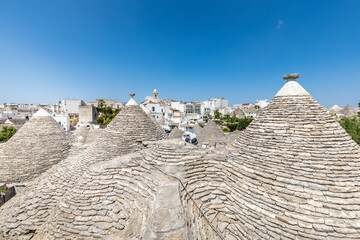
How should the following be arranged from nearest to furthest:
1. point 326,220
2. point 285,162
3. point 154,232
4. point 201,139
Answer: point 154,232, point 326,220, point 285,162, point 201,139

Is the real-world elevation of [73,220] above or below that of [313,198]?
below

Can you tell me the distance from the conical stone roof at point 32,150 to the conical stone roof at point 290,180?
400 inches

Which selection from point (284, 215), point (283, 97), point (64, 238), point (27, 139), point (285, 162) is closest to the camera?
point (284, 215)

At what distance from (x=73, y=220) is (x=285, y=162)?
6.48 m

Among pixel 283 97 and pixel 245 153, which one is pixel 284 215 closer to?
pixel 245 153

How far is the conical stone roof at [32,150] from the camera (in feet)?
28.6

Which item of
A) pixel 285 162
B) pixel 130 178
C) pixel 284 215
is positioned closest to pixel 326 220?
pixel 284 215

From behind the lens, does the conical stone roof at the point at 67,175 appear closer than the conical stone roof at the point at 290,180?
No

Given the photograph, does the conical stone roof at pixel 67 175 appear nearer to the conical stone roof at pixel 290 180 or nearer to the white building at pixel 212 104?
the conical stone roof at pixel 290 180

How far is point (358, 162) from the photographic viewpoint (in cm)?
370

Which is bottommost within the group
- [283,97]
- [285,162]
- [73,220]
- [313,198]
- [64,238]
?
A: [64,238]

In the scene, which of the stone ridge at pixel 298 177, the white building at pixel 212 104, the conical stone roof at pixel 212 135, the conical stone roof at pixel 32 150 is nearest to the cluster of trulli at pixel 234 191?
the stone ridge at pixel 298 177

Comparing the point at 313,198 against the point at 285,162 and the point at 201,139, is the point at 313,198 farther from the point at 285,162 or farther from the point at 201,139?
the point at 201,139

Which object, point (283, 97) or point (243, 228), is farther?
point (283, 97)
